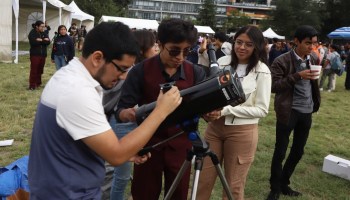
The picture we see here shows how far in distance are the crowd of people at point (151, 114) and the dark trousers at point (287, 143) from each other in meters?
0.01

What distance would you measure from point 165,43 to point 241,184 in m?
1.30

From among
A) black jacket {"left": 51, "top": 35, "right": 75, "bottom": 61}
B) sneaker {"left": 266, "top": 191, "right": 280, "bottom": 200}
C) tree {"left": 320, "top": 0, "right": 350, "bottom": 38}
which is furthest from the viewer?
tree {"left": 320, "top": 0, "right": 350, "bottom": 38}

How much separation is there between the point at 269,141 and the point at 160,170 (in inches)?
152

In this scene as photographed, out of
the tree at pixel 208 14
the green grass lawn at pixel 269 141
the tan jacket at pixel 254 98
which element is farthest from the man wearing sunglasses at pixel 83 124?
the tree at pixel 208 14

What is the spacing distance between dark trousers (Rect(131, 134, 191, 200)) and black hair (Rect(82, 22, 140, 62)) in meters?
0.90

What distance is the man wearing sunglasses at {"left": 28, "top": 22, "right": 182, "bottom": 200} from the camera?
134cm

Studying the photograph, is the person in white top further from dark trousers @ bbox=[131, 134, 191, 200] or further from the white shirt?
the white shirt

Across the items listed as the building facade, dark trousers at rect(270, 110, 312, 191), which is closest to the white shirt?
dark trousers at rect(270, 110, 312, 191)

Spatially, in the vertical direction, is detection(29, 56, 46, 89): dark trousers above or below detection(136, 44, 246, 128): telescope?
below

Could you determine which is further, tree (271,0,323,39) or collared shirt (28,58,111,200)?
tree (271,0,323,39)

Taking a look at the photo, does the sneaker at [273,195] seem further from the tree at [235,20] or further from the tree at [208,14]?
the tree at [208,14]

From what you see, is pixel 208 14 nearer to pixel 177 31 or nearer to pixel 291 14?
pixel 291 14

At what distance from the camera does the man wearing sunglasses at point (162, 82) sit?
2072mm

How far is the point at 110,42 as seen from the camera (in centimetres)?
141
